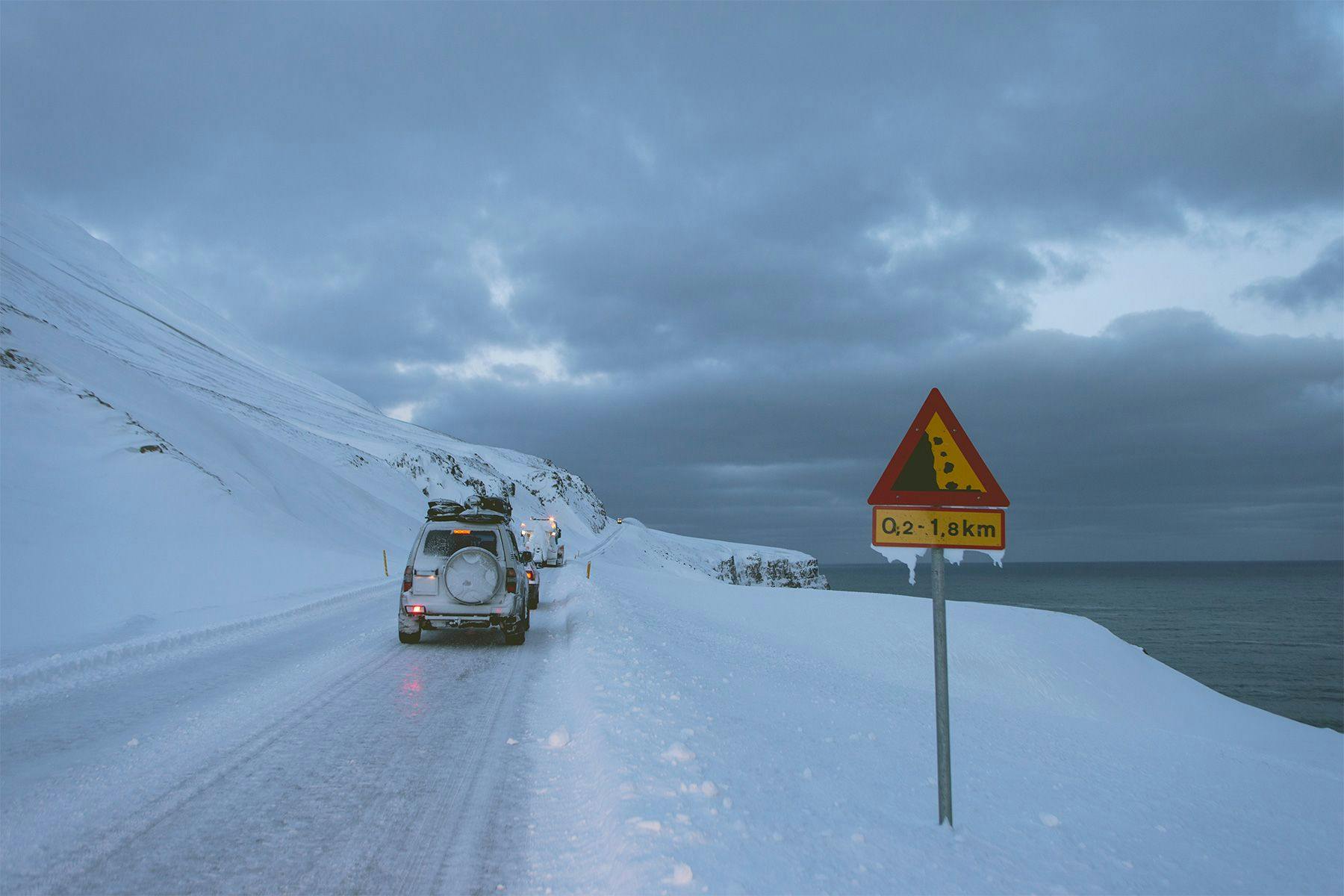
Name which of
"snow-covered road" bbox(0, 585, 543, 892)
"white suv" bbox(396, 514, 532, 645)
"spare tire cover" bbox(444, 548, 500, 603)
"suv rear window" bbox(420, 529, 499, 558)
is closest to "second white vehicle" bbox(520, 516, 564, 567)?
"suv rear window" bbox(420, 529, 499, 558)

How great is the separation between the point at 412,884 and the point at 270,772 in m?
2.49

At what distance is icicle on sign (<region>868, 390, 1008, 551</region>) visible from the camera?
4637 mm

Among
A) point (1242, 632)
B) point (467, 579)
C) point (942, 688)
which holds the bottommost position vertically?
point (1242, 632)

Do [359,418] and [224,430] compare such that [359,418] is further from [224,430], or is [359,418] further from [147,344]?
[224,430]

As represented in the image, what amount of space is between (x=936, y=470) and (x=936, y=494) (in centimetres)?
16

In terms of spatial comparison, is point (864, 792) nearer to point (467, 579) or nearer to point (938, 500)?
point (938, 500)

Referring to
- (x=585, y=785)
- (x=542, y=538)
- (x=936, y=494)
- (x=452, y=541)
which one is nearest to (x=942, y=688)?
(x=936, y=494)

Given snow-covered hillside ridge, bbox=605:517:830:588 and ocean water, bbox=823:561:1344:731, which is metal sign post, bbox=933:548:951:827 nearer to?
ocean water, bbox=823:561:1344:731

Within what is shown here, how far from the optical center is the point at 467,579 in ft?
41.4

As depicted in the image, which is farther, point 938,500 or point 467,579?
point 467,579

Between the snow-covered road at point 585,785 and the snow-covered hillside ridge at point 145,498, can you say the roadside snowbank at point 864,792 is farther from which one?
the snow-covered hillside ridge at point 145,498

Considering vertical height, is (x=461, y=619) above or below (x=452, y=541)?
below

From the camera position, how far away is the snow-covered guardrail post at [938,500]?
4.64m

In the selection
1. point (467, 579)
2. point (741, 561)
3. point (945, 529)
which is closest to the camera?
point (945, 529)
